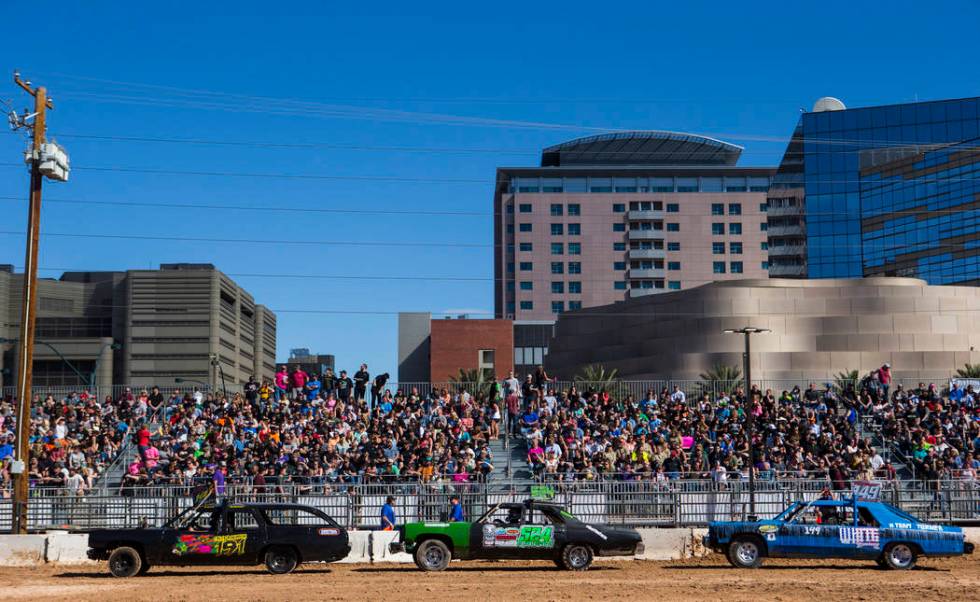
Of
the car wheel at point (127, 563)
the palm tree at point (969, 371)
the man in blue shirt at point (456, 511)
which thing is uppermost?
the palm tree at point (969, 371)

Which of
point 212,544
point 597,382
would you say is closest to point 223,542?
point 212,544

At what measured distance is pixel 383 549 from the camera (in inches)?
967

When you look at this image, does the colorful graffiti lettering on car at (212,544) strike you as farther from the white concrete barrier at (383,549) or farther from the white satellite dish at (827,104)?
the white satellite dish at (827,104)

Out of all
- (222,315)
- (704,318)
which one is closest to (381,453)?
(704,318)

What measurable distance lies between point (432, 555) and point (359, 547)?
274 centimetres

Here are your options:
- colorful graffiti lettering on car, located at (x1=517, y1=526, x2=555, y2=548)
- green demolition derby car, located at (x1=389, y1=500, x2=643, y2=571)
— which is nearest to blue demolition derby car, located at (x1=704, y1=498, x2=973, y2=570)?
→ green demolition derby car, located at (x1=389, y1=500, x2=643, y2=571)

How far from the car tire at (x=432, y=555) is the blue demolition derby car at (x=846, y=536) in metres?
5.59

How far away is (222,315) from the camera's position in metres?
144

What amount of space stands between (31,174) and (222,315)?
4622 inches

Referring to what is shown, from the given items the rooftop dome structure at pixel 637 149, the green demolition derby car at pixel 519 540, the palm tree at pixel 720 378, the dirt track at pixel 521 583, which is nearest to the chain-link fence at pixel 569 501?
the dirt track at pixel 521 583

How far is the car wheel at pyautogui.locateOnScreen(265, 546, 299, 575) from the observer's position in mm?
22141

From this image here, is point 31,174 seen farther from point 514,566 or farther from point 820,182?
point 820,182

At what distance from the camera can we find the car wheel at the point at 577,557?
22.4m

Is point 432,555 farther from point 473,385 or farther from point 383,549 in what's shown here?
point 473,385
